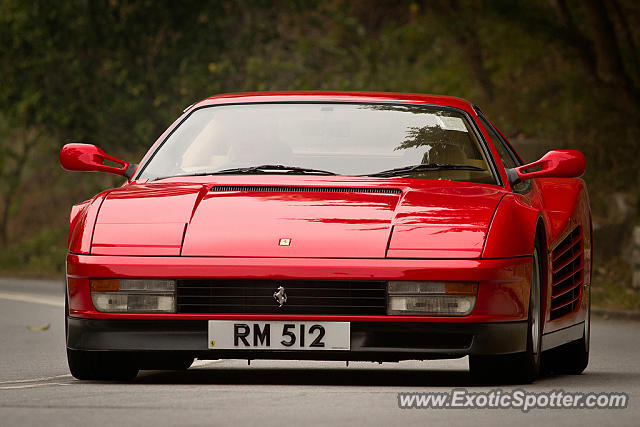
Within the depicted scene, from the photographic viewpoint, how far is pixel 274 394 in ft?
24.6

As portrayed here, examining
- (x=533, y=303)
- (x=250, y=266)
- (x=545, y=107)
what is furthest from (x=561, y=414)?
(x=545, y=107)

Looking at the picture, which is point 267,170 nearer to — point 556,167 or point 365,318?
point 365,318

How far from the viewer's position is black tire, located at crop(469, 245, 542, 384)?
306 inches

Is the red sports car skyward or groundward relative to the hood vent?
groundward

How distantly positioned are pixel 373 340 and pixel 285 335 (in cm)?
41

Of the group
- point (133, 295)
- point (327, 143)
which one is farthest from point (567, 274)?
point (133, 295)

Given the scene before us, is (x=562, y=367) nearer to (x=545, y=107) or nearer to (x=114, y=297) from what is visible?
(x=114, y=297)

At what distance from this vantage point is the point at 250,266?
7473mm

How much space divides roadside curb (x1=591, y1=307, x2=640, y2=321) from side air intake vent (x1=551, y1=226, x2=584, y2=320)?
6.64 metres

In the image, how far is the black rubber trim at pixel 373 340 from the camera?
7.47 m

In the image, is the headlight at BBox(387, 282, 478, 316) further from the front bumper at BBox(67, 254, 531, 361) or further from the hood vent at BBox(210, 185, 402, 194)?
the hood vent at BBox(210, 185, 402, 194)

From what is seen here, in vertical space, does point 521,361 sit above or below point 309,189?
below

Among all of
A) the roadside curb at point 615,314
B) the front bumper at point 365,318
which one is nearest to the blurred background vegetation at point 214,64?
the roadside curb at point 615,314

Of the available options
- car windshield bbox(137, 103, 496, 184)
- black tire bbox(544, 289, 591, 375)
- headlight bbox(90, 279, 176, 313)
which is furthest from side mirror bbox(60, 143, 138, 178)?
black tire bbox(544, 289, 591, 375)
